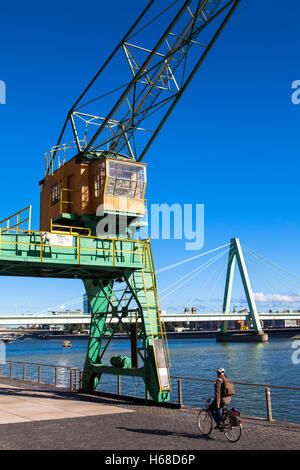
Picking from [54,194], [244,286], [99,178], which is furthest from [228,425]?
[244,286]

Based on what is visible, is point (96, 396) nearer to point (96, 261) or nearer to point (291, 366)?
point (96, 261)

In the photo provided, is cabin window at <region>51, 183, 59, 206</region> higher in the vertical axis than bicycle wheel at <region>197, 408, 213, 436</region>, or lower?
higher

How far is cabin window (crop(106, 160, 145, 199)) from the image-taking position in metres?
24.3

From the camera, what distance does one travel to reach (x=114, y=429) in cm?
1484

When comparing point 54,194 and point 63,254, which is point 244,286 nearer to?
point 54,194

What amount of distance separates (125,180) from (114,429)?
1351 cm

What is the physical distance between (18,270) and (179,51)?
1629cm

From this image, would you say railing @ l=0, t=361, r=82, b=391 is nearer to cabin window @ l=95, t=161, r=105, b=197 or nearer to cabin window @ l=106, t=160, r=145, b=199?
cabin window @ l=95, t=161, r=105, b=197

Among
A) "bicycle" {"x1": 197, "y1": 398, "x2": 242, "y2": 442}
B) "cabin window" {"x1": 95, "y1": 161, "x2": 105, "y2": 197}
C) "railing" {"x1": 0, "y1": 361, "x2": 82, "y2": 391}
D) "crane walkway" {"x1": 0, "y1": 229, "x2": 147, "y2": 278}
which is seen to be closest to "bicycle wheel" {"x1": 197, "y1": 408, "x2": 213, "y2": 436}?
"bicycle" {"x1": 197, "y1": 398, "x2": 242, "y2": 442}

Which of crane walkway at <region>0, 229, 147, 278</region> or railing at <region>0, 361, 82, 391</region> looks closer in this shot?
crane walkway at <region>0, 229, 147, 278</region>

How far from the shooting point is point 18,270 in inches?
877

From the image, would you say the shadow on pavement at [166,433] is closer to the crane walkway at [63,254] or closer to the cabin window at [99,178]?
the crane walkway at [63,254]

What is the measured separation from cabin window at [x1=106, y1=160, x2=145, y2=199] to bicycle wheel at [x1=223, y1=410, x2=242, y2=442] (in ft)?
45.6

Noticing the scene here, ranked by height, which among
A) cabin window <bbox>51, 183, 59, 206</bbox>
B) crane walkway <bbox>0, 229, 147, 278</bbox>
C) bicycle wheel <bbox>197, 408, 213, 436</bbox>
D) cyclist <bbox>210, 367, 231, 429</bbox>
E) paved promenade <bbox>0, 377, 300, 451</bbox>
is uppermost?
cabin window <bbox>51, 183, 59, 206</bbox>
